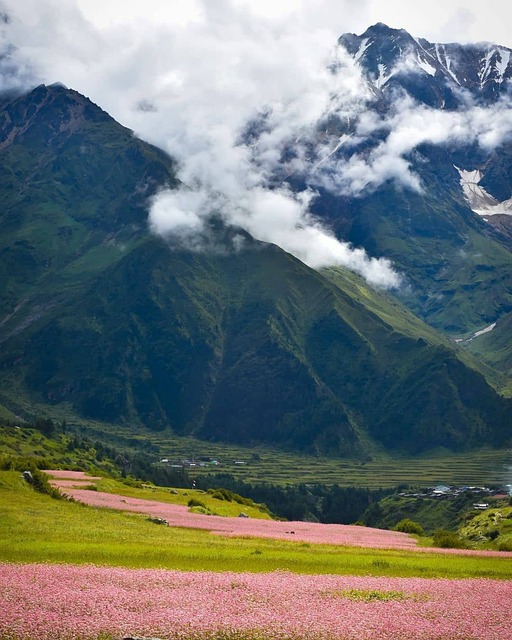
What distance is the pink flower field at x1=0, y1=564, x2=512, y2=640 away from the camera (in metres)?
29.7

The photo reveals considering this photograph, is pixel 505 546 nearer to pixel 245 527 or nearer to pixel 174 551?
pixel 245 527

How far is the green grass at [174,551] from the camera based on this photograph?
149 ft

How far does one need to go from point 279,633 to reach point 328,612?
3.98 m

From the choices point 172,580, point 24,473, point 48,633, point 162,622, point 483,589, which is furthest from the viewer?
point 24,473

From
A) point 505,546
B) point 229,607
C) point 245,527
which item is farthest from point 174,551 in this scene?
point 505,546

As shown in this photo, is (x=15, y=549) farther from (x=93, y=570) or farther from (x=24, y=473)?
(x=24, y=473)

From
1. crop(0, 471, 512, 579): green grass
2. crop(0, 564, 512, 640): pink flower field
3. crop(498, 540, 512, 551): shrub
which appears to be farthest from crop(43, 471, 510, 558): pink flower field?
crop(0, 564, 512, 640): pink flower field

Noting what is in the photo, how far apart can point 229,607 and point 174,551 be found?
17.4m

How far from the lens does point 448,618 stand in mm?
33719

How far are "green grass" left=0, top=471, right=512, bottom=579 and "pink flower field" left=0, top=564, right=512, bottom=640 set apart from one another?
5210 mm

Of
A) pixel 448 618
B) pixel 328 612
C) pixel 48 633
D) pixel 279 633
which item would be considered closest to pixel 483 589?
pixel 448 618

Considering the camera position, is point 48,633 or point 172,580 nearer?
point 48,633

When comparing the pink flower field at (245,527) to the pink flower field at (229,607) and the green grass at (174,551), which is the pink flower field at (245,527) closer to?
the green grass at (174,551)

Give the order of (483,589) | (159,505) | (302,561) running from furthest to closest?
(159,505), (302,561), (483,589)
